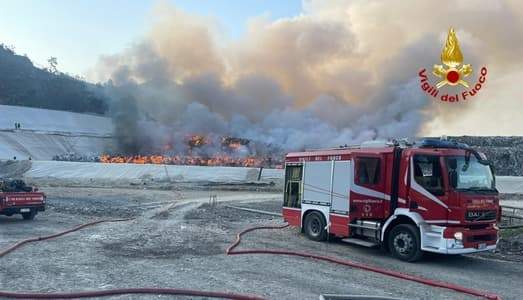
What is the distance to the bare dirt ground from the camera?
302 inches

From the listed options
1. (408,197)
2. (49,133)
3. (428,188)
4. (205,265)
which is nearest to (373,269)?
(408,197)

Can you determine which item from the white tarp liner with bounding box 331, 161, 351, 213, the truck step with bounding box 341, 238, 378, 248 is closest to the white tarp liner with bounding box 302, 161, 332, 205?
the white tarp liner with bounding box 331, 161, 351, 213

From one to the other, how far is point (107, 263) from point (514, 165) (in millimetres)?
41814

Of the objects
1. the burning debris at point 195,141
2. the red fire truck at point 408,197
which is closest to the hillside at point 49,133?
the burning debris at point 195,141

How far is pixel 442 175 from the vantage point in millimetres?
10078

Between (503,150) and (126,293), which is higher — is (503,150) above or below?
above

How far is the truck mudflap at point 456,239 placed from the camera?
976 cm

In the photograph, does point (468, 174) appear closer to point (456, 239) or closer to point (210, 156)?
point (456, 239)

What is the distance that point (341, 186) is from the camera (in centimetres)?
1188

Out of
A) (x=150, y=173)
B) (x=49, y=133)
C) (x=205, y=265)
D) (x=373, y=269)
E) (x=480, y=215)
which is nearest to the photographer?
(x=373, y=269)

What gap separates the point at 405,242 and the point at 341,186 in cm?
214

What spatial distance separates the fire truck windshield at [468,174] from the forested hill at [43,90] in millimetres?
62812

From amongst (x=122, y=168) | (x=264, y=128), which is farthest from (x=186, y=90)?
(x=122, y=168)

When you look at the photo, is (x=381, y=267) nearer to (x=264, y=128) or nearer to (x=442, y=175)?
(x=442, y=175)
